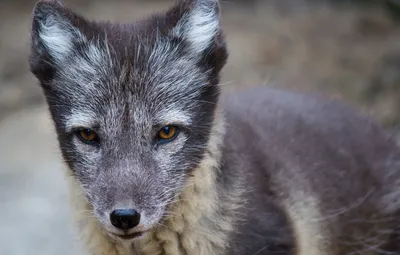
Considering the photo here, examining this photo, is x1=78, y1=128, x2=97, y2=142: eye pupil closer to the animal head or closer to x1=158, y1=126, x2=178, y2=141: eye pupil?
the animal head

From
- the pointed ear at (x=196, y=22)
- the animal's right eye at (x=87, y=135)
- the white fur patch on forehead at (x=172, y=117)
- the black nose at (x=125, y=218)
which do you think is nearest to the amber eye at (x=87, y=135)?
the animal's right eye at (x=87, y=135)

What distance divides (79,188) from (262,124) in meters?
1.44

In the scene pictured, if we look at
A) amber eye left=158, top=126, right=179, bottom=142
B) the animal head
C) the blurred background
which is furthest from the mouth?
the blurred background

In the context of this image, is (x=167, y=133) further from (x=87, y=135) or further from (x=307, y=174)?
(x=307, y=174)

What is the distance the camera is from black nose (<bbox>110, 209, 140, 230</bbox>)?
407 centimetres

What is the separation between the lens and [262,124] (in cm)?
555

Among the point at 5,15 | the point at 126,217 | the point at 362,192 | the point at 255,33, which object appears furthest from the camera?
the point at 5,15

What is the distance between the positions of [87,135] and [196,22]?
814mm

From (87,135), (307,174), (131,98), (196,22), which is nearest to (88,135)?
(87,135)

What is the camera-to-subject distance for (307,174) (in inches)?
214

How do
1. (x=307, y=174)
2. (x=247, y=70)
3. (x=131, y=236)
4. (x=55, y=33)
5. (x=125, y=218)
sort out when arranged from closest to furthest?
1. (x=125, y=218)
2. (x=131, y=236)
3. (x=55, y=33)
4. (x=307, y=174)
5. (x=247, y=70)

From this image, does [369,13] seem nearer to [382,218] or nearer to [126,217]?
[382,218]

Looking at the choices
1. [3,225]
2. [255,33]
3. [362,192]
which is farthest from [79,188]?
[255,33]

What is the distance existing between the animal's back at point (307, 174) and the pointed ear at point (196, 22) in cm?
63
